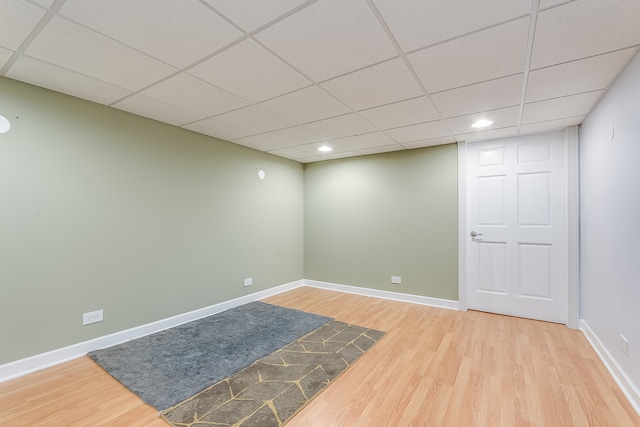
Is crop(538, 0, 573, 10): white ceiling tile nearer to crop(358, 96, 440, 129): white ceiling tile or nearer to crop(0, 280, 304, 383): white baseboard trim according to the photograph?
crop(358, 96, 440, 129): white ceiling tile

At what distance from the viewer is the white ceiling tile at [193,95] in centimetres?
229

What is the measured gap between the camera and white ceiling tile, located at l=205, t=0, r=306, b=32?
1411 millimetres

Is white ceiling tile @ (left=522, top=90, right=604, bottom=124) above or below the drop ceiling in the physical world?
below

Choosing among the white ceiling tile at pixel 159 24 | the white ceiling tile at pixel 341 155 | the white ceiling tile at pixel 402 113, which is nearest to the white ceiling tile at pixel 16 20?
the white ceiling tile at pixel 159 24

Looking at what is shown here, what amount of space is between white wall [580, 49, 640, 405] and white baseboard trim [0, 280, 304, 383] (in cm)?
403

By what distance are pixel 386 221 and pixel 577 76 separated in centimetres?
283

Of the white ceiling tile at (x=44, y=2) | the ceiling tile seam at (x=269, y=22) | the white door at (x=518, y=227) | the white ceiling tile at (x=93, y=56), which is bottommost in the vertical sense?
the white door at (x=518, y=227)

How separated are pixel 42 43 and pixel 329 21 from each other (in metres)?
1.84

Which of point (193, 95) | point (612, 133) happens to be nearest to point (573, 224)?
point (612, 133)

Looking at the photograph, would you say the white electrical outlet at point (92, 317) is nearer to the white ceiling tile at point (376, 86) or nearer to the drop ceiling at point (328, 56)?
the drop ceiling at point (328, 56)

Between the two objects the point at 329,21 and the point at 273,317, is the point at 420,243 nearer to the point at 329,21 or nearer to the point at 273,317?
the point at 273,317

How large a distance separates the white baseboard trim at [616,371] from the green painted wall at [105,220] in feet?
13.2

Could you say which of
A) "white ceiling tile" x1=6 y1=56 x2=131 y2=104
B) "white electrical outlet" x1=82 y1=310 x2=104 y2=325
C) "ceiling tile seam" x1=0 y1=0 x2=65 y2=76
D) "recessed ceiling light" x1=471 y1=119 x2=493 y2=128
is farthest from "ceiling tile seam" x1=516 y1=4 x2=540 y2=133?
"white electrical outlet" x1=82 y1=310 x2=104 y2=325

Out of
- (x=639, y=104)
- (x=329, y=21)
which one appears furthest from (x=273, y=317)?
(x=639, y=104)
